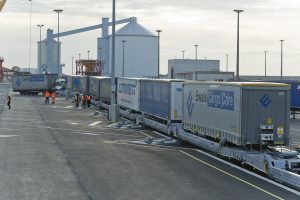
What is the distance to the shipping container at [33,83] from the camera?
87106 millimetres

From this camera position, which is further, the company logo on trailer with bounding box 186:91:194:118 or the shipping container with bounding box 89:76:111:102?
the shipping container with bounding box 89:76:111:102

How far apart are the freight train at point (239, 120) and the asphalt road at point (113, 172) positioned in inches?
28.0

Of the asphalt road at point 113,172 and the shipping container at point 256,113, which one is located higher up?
the shipping container at point 256,113

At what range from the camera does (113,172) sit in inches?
773

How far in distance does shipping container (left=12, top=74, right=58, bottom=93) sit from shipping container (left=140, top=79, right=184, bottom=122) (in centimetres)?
→ 5421

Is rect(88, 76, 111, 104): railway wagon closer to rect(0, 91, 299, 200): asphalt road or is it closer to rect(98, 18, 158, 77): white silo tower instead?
rect(0, 91, 299, 200): asphalt road

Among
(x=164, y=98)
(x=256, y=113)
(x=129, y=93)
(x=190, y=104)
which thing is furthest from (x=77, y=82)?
(x=256, y=113)

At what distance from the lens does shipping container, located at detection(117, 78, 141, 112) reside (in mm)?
38750

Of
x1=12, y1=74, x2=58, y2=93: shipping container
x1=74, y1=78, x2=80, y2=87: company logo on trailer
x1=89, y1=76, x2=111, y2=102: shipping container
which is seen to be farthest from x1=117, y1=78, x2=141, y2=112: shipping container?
x1=12, y1=74, x2=58, y2=93: shipping container

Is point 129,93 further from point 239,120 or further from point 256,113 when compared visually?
point 256,113

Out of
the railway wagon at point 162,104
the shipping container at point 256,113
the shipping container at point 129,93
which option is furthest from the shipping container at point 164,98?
the shipping container at point 256,113

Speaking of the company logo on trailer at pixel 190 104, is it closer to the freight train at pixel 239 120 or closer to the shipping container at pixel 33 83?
the freight train at pixel 239 120

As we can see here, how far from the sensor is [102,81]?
56156mm

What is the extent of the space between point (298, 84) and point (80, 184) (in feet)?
108
